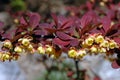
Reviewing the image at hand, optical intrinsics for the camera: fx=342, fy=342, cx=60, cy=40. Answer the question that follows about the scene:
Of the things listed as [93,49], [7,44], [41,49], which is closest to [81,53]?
[93,49]

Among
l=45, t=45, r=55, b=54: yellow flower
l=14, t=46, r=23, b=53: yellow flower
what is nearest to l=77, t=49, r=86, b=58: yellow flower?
l=45, t=45, r=55, b=54: yellow flower

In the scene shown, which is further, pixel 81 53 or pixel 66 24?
pixel 66 24

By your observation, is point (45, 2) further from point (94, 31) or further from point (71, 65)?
point (94, 31)

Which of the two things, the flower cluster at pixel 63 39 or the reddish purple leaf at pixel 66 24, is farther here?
the reddish purple leaf at pixel 66 24

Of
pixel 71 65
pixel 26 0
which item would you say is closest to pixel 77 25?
pixel 71 65

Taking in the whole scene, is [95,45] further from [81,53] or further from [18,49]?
[18,49]

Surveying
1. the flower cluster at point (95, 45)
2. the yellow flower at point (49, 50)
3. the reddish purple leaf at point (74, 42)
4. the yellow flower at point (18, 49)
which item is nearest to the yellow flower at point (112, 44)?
the flower cluster at point (95, 45)

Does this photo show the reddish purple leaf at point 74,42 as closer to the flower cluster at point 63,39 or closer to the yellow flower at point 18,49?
the flower cluster at point 63,39

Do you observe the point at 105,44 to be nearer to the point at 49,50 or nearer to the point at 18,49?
the point at 49,50

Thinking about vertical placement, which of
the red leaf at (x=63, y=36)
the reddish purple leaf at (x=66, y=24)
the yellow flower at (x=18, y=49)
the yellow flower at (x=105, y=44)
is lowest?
the yellow flower at (x=105, y=44)

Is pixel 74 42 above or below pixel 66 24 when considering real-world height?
below

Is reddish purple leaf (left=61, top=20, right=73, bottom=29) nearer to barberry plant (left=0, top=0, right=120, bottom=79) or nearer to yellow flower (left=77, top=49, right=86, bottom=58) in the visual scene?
barberry plant (left=0, top=0, right=120, bottom=79)

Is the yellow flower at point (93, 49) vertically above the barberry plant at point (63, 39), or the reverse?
the barberry plant at point (63, 39)
